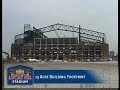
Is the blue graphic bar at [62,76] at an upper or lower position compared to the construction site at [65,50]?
lower

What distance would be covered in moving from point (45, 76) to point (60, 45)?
54 cm

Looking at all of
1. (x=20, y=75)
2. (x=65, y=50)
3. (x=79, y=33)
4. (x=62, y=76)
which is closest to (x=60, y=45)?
(x=65, y=50)

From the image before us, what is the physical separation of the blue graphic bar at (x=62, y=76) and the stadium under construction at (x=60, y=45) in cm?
21

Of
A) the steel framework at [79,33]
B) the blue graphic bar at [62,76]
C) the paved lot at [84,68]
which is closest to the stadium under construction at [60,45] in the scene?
the steel framework at [79,33]

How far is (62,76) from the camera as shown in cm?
496

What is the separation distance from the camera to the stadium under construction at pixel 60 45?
5039 mm

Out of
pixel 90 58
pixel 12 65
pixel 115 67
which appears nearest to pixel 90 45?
pixel 90 58

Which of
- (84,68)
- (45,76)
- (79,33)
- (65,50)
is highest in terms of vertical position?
(79,33)

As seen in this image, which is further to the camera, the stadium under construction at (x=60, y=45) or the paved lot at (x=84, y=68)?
the stadium under construction at (x=60, y=45)

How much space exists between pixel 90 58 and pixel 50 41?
0.67m

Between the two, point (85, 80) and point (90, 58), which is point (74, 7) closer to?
point (90, 58)

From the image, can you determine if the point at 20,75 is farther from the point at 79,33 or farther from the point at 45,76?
the point at 79,33

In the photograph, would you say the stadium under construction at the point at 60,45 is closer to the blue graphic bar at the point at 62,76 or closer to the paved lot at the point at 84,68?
the paved lot at the point at 84,68

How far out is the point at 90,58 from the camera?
16.5 ft
